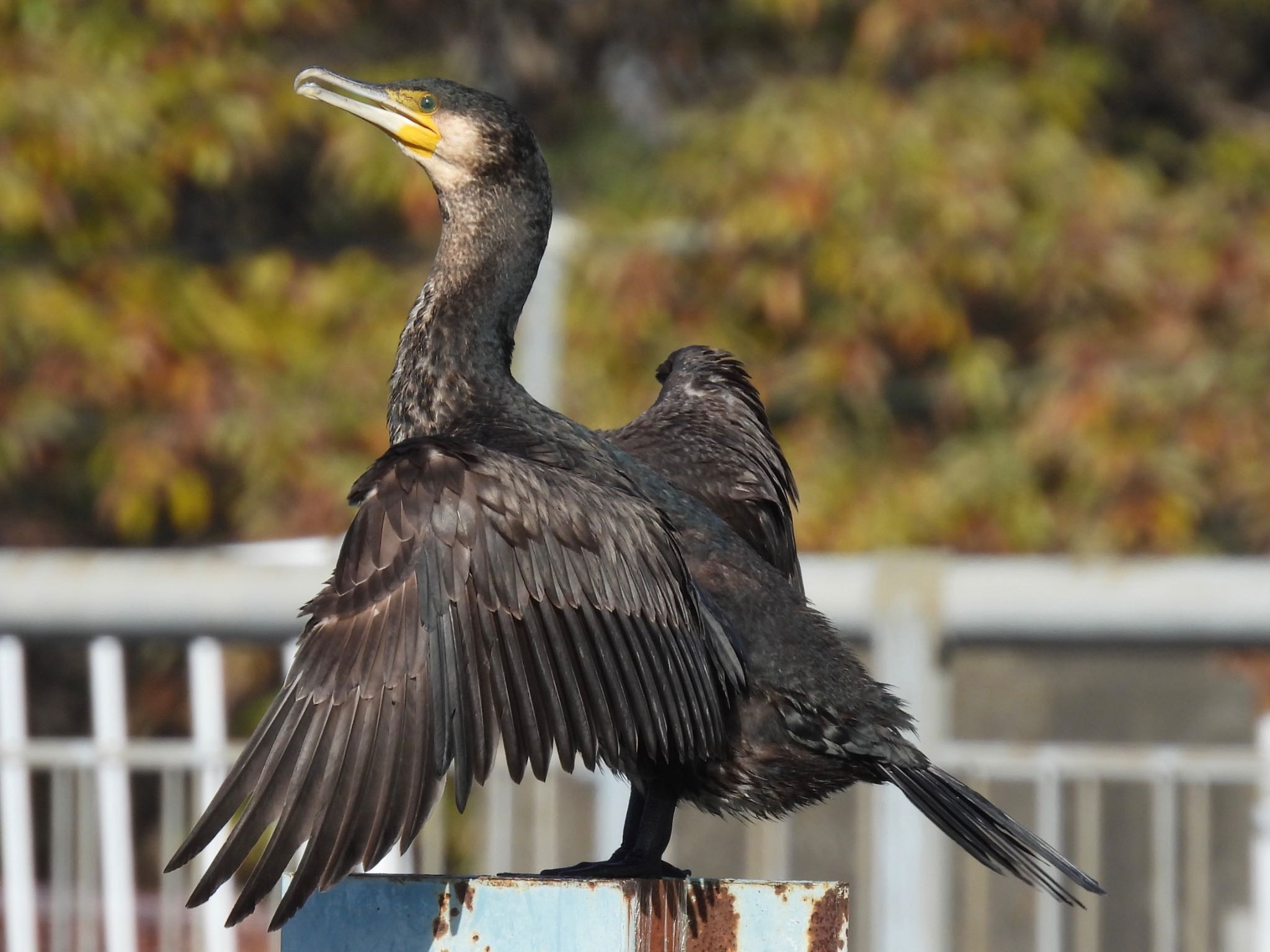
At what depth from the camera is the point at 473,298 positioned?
11.6 feet

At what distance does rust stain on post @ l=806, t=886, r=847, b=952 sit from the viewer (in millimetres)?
2557

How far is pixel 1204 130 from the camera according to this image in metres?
9.43

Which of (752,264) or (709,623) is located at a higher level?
(752,264)

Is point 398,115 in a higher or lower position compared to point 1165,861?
higher

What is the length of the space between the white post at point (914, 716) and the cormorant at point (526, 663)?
0.60 metres

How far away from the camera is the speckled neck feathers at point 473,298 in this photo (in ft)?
11.1

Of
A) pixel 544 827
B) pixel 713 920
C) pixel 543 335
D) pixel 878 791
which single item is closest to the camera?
pixel 713 920

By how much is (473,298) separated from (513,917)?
Answer: 4.50 ft

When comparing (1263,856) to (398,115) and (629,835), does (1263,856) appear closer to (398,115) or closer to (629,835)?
(629,835)

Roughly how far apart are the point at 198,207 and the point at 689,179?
92.6 inches

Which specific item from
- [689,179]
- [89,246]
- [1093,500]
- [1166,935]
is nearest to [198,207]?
[89,246]

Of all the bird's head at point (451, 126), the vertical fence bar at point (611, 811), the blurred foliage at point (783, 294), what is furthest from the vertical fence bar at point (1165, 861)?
the blurred foliage at point (783, 294)

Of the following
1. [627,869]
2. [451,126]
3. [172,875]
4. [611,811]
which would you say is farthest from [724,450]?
[172,875]

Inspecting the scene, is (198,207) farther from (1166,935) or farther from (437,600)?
(437,600)
